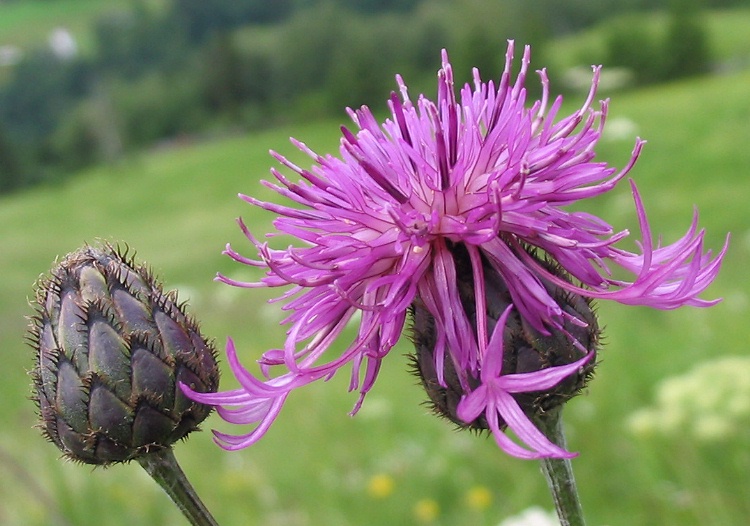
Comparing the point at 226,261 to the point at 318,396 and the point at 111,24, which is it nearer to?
the point at 318,396

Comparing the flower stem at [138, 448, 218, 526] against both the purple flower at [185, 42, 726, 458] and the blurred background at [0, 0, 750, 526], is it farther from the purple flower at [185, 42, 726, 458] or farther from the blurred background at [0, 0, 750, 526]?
the blurred background at [0, 0, 750, 526]

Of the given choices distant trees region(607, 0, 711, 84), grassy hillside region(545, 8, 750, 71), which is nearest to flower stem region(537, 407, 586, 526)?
grassy hillside region(545, 8, 750, 71)

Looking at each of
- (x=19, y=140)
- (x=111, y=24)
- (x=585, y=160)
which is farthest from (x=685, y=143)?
(x=111, y=24)

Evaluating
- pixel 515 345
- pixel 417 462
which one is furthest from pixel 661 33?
pixel 515 345

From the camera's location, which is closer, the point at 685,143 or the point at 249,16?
the point at 685,143

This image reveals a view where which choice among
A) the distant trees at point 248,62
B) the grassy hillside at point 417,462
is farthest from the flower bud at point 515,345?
the distant trees at point 248,62

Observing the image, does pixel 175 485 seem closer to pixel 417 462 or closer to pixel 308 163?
pixel 417 462
